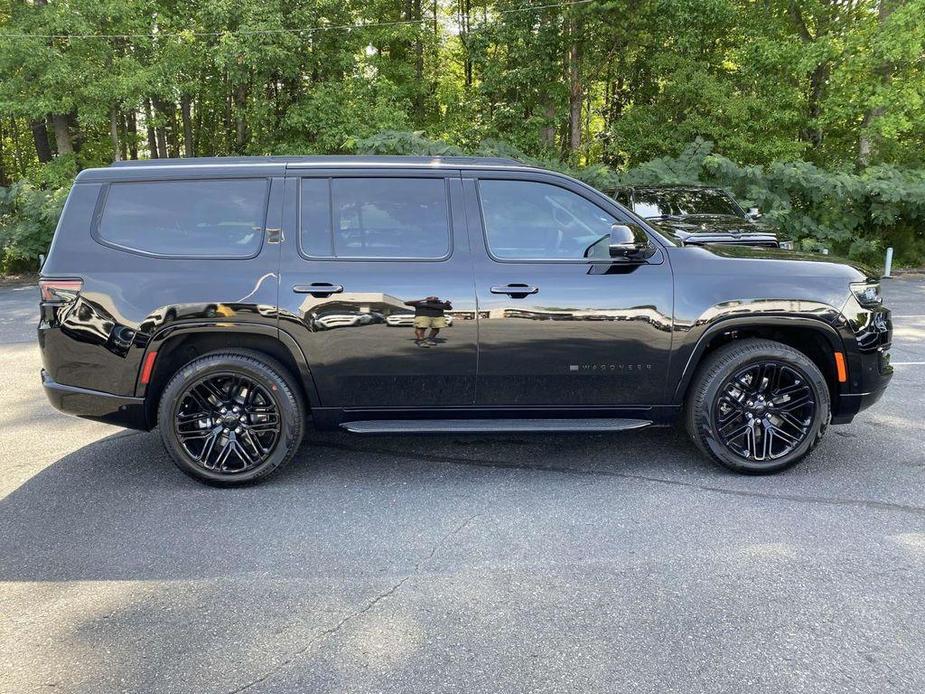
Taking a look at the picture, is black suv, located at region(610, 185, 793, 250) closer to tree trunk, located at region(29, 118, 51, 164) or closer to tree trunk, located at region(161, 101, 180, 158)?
tree trunk, located at region(161, 101, 180, 158)

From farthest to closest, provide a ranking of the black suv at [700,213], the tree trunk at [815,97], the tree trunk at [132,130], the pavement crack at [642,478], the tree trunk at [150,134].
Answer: the tree trunk at [132,130]
the tree trunk at [150,134]
the tree trunk at [815,97]
the black suv at [700,213]
the pavement crack at [642,478]

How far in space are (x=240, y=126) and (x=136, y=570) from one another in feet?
72.8

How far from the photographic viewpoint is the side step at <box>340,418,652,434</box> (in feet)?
13.3

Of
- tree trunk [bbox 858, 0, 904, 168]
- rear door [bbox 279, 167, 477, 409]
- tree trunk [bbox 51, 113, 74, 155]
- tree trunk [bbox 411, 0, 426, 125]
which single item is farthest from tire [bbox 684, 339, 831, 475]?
tree trunk [bbox 51, 113, 74, 155]

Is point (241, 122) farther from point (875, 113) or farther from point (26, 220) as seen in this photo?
point (875, 113)

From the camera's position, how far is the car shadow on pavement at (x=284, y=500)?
10.8ft

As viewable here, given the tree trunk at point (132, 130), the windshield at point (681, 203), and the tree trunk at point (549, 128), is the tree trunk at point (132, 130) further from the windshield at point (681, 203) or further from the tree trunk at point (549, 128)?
the windshield at point (681, 203)

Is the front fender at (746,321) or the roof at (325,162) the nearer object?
the front fender at (746,321)

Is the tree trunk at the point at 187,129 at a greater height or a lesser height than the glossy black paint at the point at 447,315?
greater

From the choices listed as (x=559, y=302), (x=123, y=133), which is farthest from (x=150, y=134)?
(x=559, y=302)

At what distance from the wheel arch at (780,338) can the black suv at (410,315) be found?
0.02m

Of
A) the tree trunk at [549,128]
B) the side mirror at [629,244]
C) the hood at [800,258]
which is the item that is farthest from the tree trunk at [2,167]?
the hood at [800,258]

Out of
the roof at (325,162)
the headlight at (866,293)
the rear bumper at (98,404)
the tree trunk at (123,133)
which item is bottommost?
the rear bumper at (98,404)

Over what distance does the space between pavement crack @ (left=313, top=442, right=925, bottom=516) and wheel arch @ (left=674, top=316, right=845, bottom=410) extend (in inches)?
20.7
